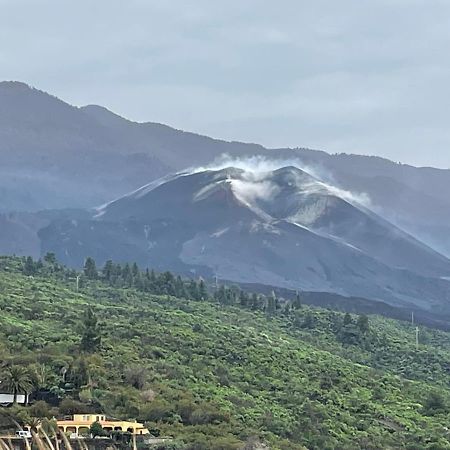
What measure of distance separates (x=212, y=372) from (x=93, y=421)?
23968 mm

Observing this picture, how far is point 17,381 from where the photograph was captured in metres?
66.8

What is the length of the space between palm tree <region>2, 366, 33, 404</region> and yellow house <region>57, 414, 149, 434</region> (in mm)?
2944

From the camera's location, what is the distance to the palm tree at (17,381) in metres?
66.8

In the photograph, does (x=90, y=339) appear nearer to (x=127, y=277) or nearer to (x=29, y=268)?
(x=29, y=268)

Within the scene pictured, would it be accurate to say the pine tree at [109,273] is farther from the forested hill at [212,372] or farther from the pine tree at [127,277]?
the forested hill at [212,372]

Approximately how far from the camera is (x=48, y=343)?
275ft

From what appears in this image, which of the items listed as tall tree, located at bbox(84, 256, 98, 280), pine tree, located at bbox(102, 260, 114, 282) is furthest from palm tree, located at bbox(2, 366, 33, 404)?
pine tree, located at bbox(102, 260, 114, 282)

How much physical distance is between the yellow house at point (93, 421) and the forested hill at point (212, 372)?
136 cm

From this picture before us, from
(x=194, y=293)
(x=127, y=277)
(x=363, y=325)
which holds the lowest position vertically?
(x=363, y=325)

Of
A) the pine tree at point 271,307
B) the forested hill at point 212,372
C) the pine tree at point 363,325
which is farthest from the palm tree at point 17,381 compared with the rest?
the pine tree at point 271,307

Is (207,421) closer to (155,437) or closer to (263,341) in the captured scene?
(155,437)

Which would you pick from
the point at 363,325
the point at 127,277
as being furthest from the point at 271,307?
the point at 127,277

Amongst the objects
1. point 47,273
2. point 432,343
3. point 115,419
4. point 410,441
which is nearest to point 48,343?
point 115,419

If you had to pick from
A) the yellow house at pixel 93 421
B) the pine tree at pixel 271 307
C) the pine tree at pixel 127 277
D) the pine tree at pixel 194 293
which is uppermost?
the pine tree at pixel 127 277
